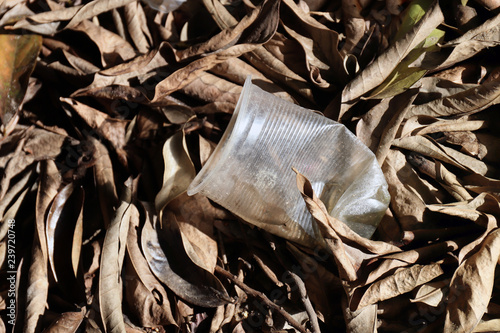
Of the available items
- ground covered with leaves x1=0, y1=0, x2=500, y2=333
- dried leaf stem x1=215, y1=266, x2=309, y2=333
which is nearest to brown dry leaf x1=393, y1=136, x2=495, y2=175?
ground covered with leaves x1=0, y1=0, x2=500, y2=333

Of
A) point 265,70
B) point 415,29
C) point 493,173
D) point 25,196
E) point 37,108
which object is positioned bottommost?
point 25,196

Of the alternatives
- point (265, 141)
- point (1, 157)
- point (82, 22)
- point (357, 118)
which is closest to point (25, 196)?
point (1, 157)

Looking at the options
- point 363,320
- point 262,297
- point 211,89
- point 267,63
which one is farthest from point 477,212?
point 211,89

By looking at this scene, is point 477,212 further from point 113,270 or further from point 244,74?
point 113,270

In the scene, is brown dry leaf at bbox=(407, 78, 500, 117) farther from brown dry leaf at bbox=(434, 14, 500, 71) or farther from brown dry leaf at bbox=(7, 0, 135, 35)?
brown dry leaf at bbox=(7, 0, 135, 35)

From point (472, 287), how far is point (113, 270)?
962 mm

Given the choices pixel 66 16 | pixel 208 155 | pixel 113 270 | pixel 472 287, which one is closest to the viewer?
pixel 472 287

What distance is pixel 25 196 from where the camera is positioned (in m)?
1.50

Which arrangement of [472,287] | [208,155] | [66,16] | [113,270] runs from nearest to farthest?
[472,287]
[113,270]
[208,155]
[66,16]

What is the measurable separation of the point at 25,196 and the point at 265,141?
2.63 feet

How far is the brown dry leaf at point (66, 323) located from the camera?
1.27 metres

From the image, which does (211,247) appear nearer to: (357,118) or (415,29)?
(357,118)

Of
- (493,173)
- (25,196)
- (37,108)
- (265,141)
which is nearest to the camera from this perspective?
(265,141)

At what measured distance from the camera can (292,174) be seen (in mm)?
1329
